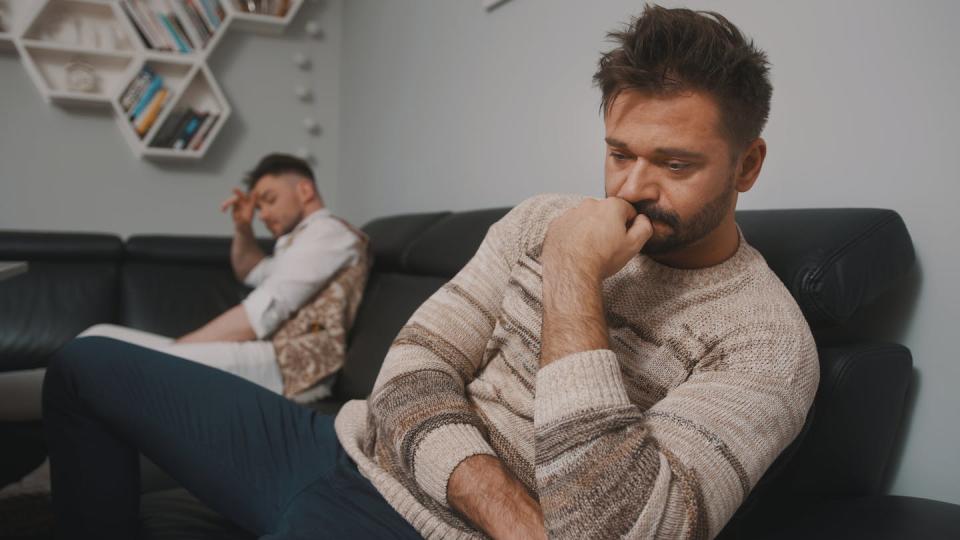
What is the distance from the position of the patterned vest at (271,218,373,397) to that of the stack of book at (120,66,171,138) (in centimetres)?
160

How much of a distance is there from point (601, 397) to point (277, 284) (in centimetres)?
143

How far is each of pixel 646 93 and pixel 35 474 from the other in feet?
4.99

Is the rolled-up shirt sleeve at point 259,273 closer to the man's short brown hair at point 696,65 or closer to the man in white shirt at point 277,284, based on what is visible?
the man in white shirt at point 277,284

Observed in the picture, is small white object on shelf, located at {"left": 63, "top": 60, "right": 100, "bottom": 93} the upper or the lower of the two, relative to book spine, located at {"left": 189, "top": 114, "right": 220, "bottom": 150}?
upper

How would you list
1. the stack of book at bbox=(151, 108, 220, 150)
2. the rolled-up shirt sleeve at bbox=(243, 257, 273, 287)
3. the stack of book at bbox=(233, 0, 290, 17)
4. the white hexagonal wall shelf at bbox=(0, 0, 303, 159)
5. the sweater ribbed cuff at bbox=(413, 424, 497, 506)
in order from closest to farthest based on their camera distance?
the sweater ribbed cuff at bbox=(413, 424, 497, 506) < the rolled-up shirt sleeve at bbox=(243, 257, 273, 287) < the white hexagonal wall shelf at bbox=(0, 0, 303, 159) < the stack of book at bbox=(151, 108, 220, 150) < the stack of book at bbox=(233, 0, 290, 17)

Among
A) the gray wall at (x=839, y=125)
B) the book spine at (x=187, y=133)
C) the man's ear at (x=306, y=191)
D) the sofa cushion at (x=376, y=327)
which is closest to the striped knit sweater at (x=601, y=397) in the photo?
the gray wall at (x=839, y=125)

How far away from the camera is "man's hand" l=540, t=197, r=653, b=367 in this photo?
0.82 m

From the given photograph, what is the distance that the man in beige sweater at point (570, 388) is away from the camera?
765 millimetres

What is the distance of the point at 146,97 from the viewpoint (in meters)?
3.20

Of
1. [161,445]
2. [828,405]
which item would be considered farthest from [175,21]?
[828,405]

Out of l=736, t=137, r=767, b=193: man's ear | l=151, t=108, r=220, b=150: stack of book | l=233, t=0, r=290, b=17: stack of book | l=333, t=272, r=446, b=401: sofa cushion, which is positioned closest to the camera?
l=736, t=137, r=767, b=193: man's ear

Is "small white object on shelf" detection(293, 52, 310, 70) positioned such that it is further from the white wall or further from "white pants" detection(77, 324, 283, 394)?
"white pants" detection(77, 324, 283, 394)

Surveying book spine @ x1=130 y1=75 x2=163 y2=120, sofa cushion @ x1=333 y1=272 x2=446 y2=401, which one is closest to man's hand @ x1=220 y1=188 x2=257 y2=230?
sofa cushion @ x1=333 y1=272 x2=446 y2=401

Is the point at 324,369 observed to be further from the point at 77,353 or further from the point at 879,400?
the point at 879,400
